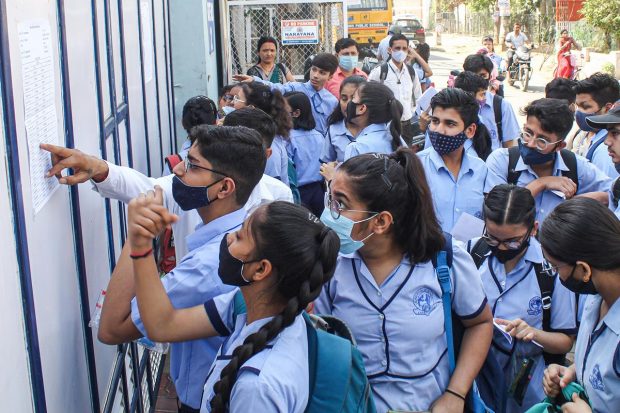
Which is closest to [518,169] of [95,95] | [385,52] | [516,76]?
[95,95]

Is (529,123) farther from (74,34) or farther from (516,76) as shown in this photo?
(516,76)

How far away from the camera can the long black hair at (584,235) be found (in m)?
2.29

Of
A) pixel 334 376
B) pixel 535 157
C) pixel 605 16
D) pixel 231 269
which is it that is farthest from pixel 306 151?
pixel 605 16

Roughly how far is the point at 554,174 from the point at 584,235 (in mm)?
1691

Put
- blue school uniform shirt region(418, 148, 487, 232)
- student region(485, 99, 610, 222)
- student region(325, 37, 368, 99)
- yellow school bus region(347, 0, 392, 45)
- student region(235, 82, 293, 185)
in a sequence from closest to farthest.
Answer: blue school uniform shirt region(418, 148, 487, 232), student region(485, 99, 610, 222), student region(235, 82, 293, 185), student region(325, 37, 368, 99), yellow school bus region(347, 0, 392, 45)

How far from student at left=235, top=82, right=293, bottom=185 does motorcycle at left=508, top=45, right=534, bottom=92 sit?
16000mm

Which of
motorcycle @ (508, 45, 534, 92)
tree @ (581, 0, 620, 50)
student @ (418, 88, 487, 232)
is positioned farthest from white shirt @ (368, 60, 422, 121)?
tree @ (581, 0, 620, 50)

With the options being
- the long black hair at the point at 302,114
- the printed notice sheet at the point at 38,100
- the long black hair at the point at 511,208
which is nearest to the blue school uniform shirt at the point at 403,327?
the long black hair at the point at 511,208

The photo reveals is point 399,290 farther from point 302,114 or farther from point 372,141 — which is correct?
point 302,114

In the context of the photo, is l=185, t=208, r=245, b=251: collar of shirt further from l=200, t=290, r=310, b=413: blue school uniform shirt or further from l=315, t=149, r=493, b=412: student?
l=200, t=290, r=310, b=413: blue school uniform shirt

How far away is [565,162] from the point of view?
3920mm

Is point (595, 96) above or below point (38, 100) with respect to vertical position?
below

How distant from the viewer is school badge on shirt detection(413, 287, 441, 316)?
2.32 m

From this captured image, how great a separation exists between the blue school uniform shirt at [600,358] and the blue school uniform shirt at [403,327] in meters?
0.38
